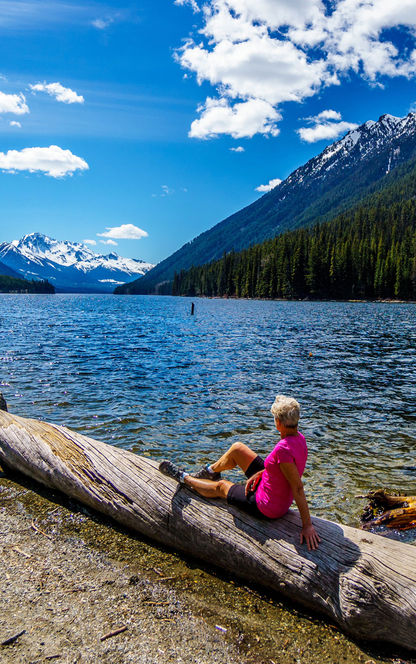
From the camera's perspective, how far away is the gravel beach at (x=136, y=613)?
427 cm

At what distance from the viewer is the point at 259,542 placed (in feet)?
18.4

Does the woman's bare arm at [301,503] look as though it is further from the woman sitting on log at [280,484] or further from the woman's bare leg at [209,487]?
the woman's bare leg at [209,487]

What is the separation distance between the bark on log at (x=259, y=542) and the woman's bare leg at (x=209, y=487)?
12 centimetres

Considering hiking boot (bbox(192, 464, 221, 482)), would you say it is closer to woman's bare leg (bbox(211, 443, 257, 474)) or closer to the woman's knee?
woman's bare leg (bbox(211, 443, 257, 474))

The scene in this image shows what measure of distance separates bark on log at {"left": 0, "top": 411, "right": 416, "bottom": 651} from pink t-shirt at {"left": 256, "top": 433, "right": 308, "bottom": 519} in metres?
0.27

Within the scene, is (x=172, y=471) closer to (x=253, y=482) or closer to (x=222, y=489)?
(x=222, y=489)

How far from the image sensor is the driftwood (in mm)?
7613

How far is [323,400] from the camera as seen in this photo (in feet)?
56.1

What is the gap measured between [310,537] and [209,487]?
1657 millimetres

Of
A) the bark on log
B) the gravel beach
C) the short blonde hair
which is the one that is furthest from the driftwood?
the short blonde hair

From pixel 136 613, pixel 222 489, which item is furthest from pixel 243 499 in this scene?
pixel 136 613

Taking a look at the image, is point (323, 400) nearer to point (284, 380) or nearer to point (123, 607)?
point (284, 380)

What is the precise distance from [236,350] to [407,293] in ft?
383

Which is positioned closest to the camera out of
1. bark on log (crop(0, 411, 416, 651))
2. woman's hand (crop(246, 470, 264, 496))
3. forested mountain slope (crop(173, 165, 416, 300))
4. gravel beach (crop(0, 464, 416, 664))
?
gravel beach (crop(0, 464, 416, 664))
